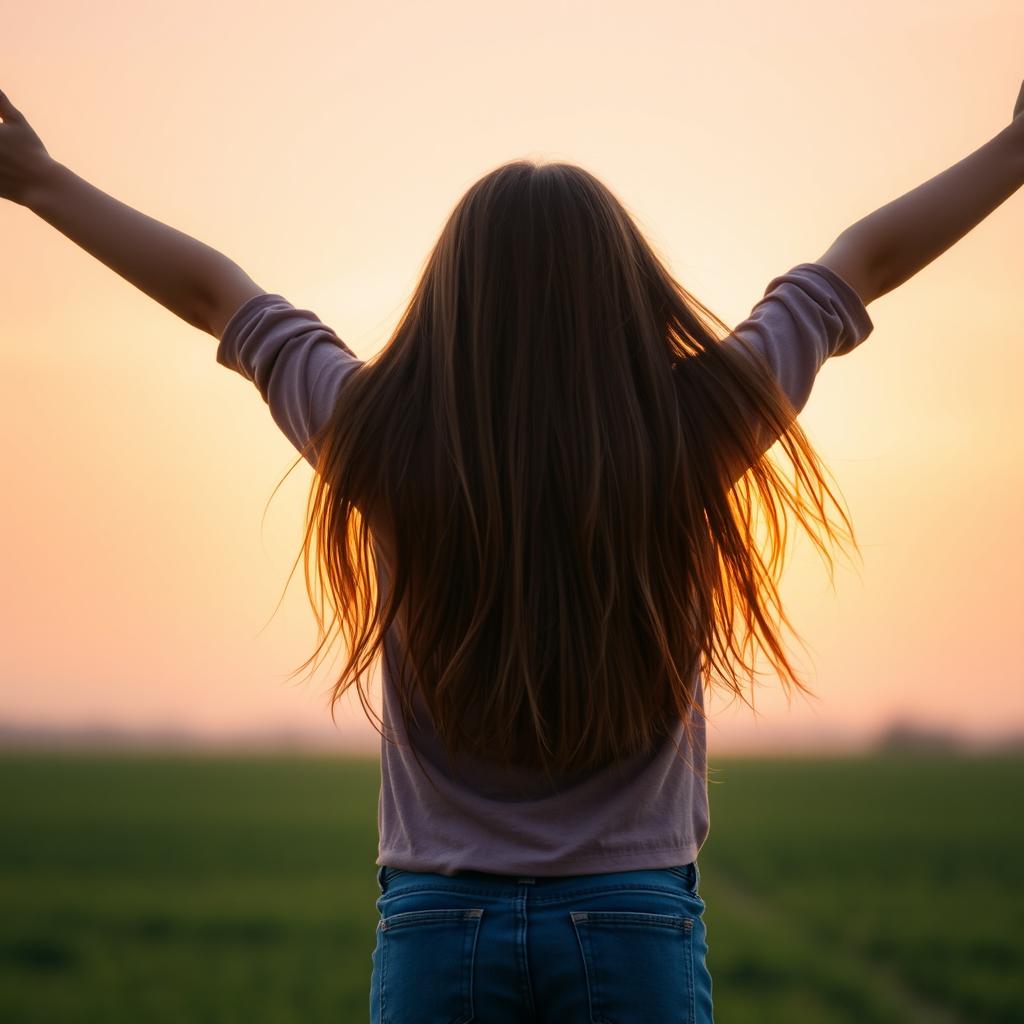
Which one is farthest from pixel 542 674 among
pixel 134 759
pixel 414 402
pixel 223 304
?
pixel 134 759

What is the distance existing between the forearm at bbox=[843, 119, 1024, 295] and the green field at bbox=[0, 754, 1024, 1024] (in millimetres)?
838

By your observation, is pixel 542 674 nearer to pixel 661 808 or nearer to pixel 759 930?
pixel 661 808

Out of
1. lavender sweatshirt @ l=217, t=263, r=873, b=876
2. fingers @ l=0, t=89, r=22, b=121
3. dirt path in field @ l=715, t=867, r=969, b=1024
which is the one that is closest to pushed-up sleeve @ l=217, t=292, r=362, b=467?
lavender sweatshirt @ l=217, t=263, r=873, b=876

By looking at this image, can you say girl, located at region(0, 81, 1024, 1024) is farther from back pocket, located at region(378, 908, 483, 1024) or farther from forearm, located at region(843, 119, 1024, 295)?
forearm, located at region(843, 119, 1024, 295)

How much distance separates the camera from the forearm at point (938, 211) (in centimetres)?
197

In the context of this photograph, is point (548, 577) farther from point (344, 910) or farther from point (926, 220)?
point (344, 910)

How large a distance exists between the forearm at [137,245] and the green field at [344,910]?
109cm

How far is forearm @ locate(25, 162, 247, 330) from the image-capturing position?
1.96 metres

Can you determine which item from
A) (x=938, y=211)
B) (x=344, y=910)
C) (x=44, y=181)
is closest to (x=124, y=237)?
(x=44, y=181)

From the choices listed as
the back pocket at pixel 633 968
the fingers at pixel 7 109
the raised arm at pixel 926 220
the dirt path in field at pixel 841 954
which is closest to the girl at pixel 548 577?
the back pocket at pixel 633 968

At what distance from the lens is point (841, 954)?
11.2m

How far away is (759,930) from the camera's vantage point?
38.8ft

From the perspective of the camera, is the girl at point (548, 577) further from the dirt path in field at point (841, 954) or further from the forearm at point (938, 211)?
the dirt path in field at point (841, 954)

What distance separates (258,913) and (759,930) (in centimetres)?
522
